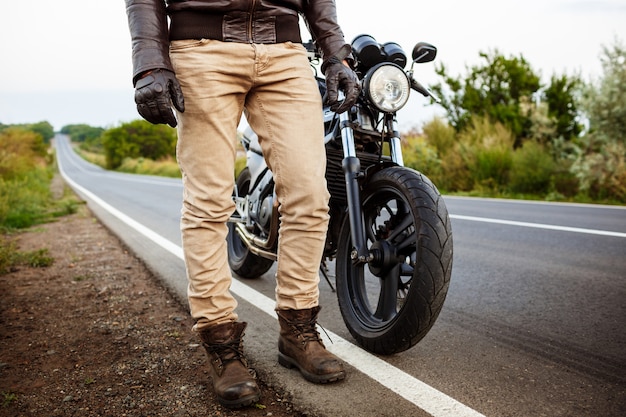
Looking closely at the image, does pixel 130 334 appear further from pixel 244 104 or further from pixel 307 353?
pixel 244 104

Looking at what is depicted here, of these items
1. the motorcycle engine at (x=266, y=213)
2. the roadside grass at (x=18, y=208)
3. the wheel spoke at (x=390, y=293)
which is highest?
the motorcycle engine at (x=266, y=213)

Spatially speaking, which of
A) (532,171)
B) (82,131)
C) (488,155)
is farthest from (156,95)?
(82,131)

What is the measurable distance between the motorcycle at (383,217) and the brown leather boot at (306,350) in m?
0.27

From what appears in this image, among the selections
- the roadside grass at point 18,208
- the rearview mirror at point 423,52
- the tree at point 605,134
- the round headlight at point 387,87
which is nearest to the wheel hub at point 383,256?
the round headlight at point 387,87

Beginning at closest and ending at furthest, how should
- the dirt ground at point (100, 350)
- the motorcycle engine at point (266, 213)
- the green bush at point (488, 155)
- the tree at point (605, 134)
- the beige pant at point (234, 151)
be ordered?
the dirt ground at point (100, 350)
the beige pant at point (234, 151)
the motorcycle engine at point (266, 213)
the tree at point (605, 134)
the green bush at point (488, 155)

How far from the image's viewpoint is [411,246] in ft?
8.14

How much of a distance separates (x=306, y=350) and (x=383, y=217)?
2.40 feet

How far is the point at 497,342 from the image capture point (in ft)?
8.49

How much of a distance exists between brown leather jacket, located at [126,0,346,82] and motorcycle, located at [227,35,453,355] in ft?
1.49

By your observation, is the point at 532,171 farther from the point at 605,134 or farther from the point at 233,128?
the point at 233,128

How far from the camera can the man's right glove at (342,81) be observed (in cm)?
237

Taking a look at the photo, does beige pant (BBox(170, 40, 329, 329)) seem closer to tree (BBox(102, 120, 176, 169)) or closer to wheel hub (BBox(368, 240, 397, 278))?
wheel hub (BBox(368, 240, 397, 278))

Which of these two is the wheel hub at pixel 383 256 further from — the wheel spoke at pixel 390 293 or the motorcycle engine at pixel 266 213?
the motorcycle engine at pixel 266 213

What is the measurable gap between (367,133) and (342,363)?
104cm
